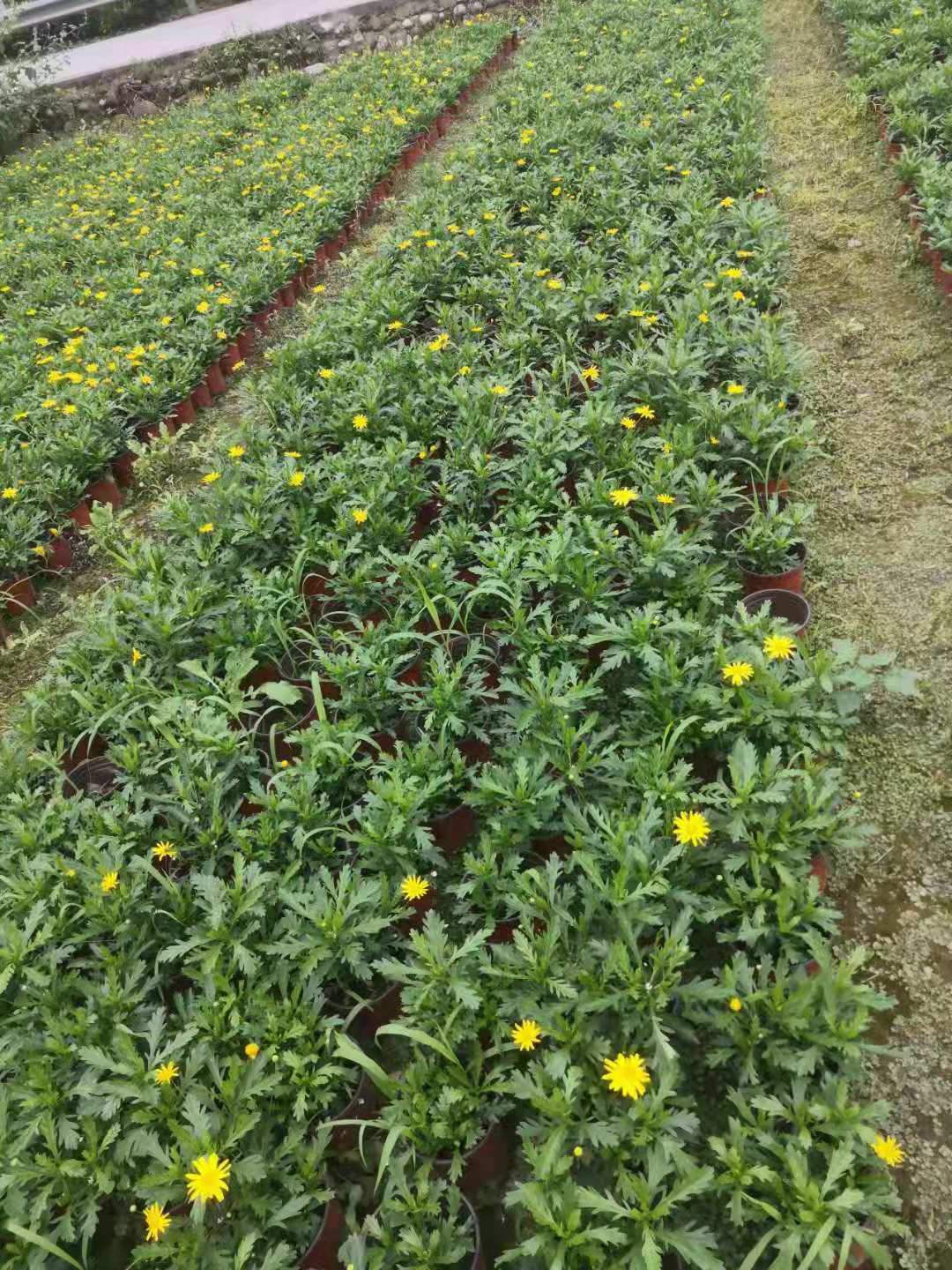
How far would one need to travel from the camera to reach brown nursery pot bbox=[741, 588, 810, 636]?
3.20 metres

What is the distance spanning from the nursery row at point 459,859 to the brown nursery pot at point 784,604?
0.02 m

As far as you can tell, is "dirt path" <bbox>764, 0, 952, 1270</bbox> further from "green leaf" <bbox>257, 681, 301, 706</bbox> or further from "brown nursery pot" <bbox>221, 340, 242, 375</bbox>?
"brown nursery pot" <bbox>221, 340, 242, 375</bbox>

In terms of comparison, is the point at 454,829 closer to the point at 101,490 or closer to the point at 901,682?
the point at 901,682

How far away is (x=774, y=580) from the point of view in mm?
3264

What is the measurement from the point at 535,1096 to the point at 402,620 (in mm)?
1779

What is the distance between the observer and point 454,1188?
6.12 feet

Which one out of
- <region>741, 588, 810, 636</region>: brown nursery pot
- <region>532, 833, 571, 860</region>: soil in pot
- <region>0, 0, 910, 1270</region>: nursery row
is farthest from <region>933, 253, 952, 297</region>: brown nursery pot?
<region>532, 833, 571, 860</region>: soil in pot

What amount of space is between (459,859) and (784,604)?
5.37 ft

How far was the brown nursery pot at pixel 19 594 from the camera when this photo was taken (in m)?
4.48

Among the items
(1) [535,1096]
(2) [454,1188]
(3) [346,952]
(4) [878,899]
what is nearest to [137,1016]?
(3) [346,952]

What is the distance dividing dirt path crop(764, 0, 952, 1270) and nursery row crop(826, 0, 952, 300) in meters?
0.22

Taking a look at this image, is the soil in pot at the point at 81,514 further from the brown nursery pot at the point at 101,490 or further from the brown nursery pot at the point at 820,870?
the brown nursery pot at the point at 820,870

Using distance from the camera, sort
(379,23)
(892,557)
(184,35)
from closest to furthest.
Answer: (892,557)
(379,23)
(184,35)

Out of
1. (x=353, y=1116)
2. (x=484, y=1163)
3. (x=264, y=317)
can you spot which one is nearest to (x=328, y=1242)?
(x=353, y=1116)
